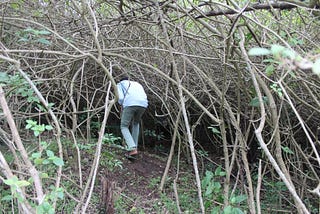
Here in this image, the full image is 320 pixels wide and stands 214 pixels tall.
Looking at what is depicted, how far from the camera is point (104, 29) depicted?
426 cm

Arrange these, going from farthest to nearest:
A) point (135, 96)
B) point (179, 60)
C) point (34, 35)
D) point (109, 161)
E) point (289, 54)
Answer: point (135, 96) → point (109, 161) → point (179, 60) → point (34, 35) → point (289, 54)

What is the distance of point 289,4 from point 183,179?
3.26m

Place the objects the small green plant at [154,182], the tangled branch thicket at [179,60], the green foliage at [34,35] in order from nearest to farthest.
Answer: the green foliage at [34,35] → the tangled branch thicket at [179,60] → the small green plant at [154,182]

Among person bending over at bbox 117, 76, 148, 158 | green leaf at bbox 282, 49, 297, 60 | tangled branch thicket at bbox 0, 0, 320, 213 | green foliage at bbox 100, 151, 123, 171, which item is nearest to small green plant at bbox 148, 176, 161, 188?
green foliage at bbox 100, 151, 123, 171

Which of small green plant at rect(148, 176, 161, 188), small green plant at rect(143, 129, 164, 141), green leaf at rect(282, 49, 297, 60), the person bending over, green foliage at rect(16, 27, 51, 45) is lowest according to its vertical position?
small green plant at rect(148, 176, 161, 188)

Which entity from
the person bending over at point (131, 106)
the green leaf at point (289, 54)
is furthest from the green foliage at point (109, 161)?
the green leaf at point (289, 54)

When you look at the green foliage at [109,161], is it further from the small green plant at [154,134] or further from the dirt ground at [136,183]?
the small green plant at [154,134]

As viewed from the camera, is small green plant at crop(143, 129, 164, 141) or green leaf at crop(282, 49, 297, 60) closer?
green leaf at crop(282, 49, 297, 60)

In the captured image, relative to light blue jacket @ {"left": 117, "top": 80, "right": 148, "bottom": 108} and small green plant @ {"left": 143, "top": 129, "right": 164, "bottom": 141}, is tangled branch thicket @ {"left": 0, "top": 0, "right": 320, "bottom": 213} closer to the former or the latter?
light blue jacket @ {"left": 117, "top": 80, "right": 148, "bottom": 108}

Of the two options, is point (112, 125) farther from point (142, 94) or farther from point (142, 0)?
point (142, 0)

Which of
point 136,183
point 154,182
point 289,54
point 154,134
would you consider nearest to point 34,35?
point 289,54

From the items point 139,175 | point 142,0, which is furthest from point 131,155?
point 142,0

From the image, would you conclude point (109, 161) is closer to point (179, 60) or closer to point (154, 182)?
point (154, 182)

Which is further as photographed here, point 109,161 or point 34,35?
point 109,161
